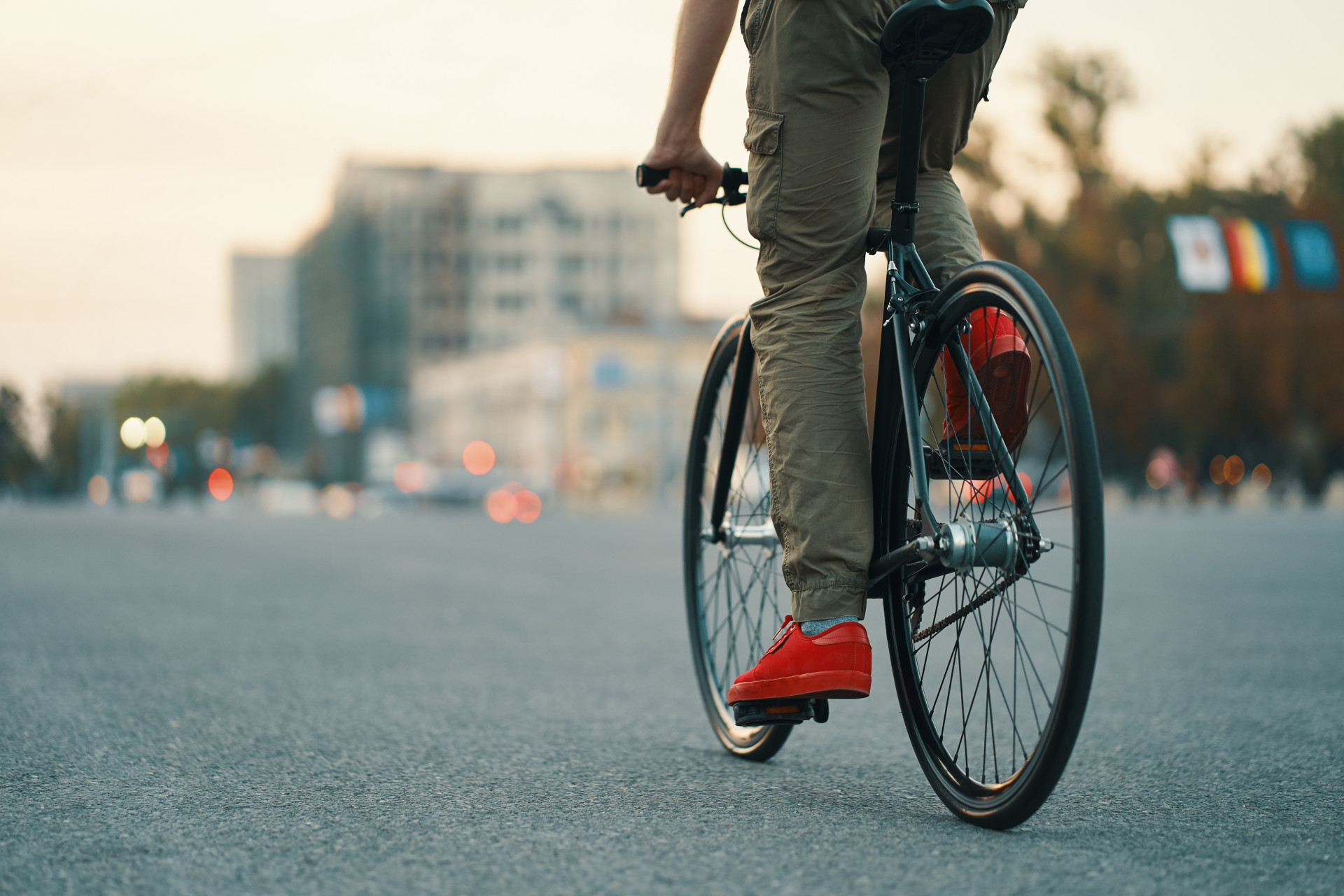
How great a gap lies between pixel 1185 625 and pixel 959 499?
14.1 ft

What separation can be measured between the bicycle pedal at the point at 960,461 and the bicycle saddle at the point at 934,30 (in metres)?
0.67

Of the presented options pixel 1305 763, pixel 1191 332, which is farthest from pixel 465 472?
pixel 1305 763

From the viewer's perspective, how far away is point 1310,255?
27578 millimetres

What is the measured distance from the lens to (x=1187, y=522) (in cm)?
2384

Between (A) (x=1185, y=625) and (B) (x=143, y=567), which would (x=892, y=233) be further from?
(B) (x=143, y=567)

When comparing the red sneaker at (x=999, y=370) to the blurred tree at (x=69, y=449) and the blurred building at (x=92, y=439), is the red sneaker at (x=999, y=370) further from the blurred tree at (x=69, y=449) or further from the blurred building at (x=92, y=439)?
the blurred tree at (x=69, y=449)

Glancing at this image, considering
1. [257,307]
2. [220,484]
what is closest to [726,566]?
[220,484]

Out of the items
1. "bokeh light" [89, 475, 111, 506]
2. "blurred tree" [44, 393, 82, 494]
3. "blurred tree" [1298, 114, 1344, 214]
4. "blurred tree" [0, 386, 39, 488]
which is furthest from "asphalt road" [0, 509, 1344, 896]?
"blurred tree" [44, 393, 82, 494]

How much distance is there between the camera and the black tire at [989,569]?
196cm

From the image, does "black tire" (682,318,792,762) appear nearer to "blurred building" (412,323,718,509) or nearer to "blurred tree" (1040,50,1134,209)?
"blurred tree" (1040,50,1134,209)

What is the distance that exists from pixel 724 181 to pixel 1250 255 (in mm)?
26598

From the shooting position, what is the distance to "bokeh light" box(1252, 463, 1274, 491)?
54.2 meters

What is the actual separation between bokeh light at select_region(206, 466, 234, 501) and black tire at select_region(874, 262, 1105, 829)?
79628 millimetres

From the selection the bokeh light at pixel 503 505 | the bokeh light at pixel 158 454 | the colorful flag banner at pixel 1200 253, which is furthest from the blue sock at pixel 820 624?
the bokeh light at pixel 158 454
